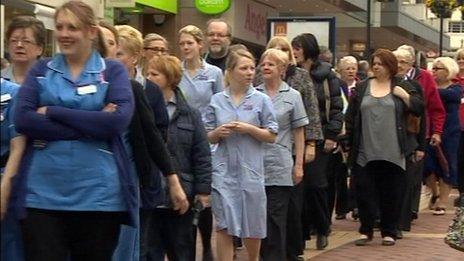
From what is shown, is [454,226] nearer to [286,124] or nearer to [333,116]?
[286,124]

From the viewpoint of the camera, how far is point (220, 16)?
26.5 m

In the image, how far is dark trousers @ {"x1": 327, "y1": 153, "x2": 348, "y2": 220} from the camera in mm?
11336

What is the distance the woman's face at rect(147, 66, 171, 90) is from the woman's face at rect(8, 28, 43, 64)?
54.9 inches

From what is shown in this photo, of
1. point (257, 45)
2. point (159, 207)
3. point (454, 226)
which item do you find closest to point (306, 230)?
point (454, 226)

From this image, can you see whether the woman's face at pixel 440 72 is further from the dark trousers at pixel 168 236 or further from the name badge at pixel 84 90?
the name badge at pixel 84 90

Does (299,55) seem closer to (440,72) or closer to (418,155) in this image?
(418,155)

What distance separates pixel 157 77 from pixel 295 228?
7.60ft

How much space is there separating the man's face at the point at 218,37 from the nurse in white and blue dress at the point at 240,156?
5.30 feet

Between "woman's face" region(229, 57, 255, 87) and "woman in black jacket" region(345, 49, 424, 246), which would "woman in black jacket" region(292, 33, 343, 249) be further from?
"woman's face" region(229, 57, 255, 87)

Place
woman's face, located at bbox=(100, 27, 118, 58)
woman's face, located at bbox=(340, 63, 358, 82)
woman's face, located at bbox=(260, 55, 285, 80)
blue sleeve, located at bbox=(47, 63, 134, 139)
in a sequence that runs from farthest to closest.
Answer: woman's face, located at bbox=(340, 63, 358, 82)
woman's face, located at bbox=(260, 55, 285, 80)
woman's face, located at bbox=(100, 27, 118, 58)
blue sleeve, located at bbox=(47, 63, 134, 139)

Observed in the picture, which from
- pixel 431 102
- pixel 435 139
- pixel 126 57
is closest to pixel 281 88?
pixel 126 57

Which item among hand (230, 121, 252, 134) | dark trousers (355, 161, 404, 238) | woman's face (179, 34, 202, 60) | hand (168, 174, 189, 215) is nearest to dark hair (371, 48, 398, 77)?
dark trousers (355, 161, 404, 238)

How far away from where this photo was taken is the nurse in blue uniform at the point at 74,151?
489cm

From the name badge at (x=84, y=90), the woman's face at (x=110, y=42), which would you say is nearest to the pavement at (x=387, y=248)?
the woman's face at (x=110, y=42)
